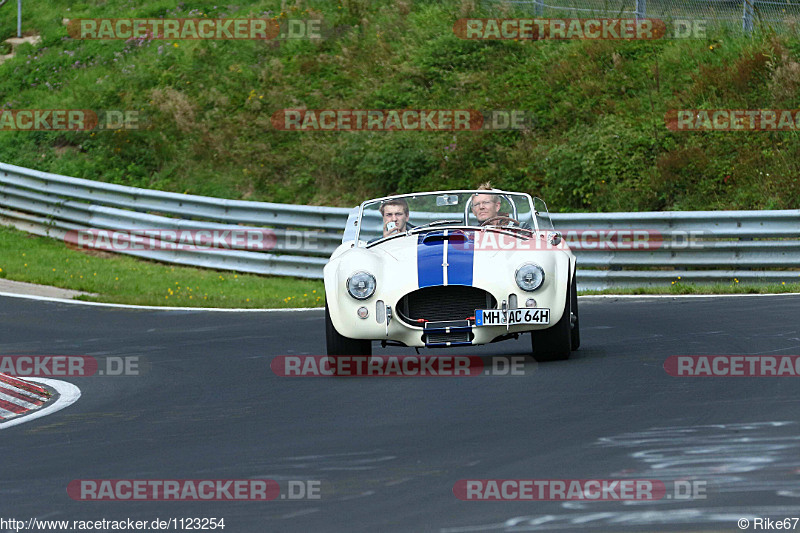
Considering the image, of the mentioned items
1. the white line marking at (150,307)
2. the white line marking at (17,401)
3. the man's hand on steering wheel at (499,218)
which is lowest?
the white line marking at (17,401)

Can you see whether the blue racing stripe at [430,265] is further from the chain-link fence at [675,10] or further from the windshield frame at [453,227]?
the chain-link fence at [675,10]

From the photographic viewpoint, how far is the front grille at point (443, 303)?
30.2 feet

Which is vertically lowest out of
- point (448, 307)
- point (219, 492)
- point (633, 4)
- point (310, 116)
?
point (219, 492)

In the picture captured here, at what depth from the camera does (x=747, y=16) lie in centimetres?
2261

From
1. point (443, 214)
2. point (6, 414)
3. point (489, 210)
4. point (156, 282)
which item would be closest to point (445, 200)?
point (443, 214)

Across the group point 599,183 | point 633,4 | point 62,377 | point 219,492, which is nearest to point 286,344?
point 62,377

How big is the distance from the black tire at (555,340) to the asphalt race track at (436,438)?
0.50 feet

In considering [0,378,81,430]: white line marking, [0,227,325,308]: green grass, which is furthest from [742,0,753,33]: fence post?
[0,378,81,430]: white line marking

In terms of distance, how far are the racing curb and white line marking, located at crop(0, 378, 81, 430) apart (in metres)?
0.09

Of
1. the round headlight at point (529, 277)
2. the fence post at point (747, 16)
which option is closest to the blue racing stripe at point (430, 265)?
the round headlight at point (529, 277)

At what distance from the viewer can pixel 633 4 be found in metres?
24.5

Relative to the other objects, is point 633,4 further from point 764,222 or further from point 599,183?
point 764,222

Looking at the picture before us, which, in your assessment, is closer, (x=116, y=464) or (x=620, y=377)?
(x=116, y=464)

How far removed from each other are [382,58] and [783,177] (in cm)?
988
